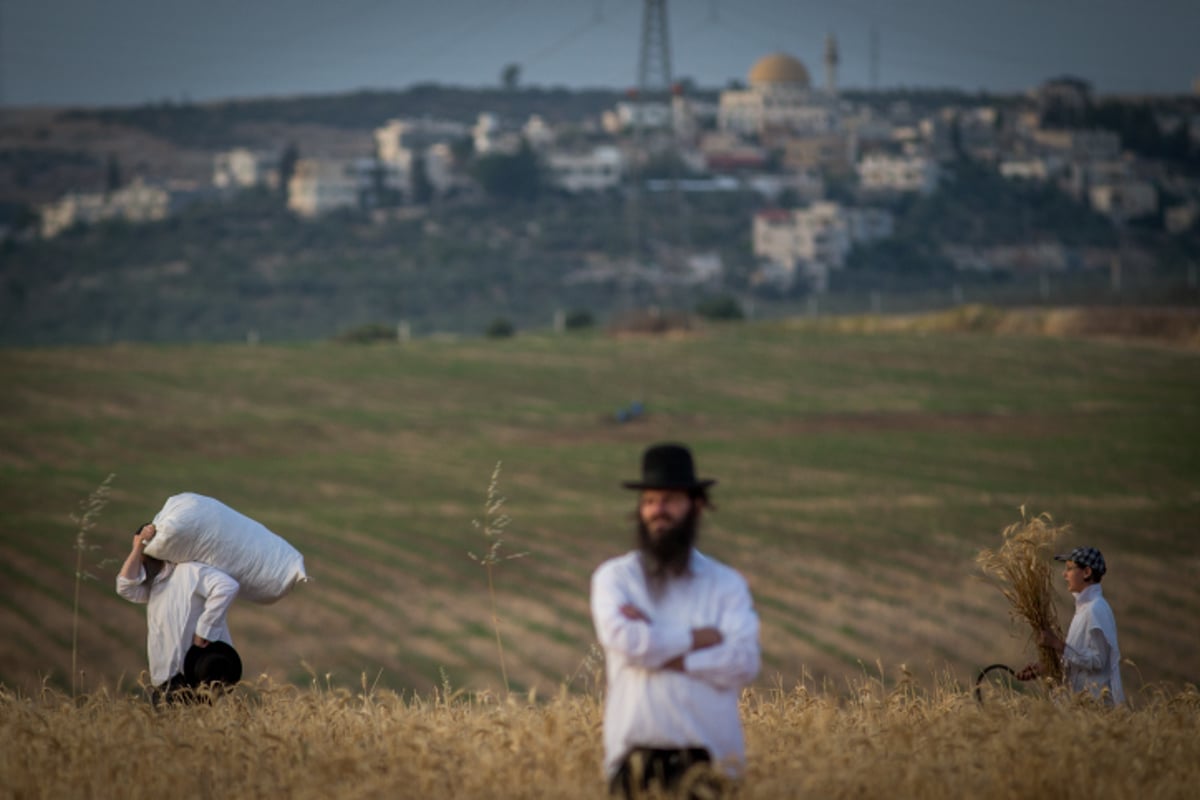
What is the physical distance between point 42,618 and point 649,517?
26191mm

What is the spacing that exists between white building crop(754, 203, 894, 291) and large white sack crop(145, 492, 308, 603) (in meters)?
150

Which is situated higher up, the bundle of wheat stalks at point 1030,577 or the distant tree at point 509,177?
the distant tree at point 509,177

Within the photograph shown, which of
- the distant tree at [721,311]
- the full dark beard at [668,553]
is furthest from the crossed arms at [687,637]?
the distant tree at [721,311]

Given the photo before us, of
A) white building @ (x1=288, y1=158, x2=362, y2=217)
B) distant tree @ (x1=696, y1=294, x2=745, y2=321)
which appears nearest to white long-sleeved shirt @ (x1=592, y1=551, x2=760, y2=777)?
distant tree @ (x1=696, y1=294, x2=745, y2=321)

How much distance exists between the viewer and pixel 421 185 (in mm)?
193625

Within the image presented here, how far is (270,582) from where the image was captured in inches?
398

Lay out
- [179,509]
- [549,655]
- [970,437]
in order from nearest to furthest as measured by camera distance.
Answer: [179,509]
[549,655]
[970,437]

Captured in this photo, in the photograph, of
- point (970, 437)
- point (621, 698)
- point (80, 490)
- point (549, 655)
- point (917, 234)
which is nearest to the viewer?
point (621, 698)

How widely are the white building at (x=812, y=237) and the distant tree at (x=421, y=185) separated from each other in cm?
3866

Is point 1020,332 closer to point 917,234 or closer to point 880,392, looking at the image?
point 880,392

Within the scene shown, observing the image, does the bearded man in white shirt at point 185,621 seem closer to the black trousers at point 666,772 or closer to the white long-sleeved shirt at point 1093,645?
the black trousers at point 666,772

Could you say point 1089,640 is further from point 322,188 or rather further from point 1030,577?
point 322,188

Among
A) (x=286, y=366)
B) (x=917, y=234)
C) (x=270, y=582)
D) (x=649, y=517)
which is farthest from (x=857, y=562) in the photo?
(x=917, y=234)

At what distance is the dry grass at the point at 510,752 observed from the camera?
7.75 m
